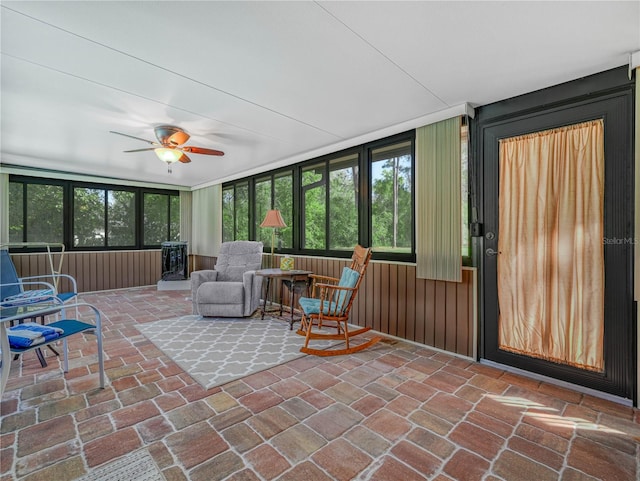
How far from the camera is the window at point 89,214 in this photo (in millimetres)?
5465

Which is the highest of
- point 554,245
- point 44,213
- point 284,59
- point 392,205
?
point 284,59

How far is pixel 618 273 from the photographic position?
7.18ft

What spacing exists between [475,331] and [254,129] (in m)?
3.17

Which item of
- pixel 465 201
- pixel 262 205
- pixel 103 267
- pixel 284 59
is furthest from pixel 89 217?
pixel 465 201

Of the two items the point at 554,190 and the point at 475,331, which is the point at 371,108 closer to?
the point at 554,190

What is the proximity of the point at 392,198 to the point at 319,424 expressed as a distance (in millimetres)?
2532

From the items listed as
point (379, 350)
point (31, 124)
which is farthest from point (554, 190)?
point (31, 124)

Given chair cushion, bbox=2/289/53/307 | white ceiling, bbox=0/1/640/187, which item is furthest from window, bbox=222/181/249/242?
chair cushion, bbox=2/289/53/307

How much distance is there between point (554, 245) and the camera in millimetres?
2455

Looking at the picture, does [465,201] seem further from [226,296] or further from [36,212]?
[36,212]

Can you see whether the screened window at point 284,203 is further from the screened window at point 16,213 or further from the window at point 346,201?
the screened window at point 16,213

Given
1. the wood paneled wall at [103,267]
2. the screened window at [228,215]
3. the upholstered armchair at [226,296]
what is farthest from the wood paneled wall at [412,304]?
the screened window at [228,215]

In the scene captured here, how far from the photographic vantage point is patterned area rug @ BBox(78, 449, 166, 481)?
1.44 meters

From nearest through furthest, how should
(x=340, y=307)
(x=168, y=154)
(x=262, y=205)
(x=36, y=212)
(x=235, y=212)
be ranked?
(x=340, y=307) → (x=168, y=154) → (x=36, y=212) → (x=262, y=205) → (x=235, y=212)
